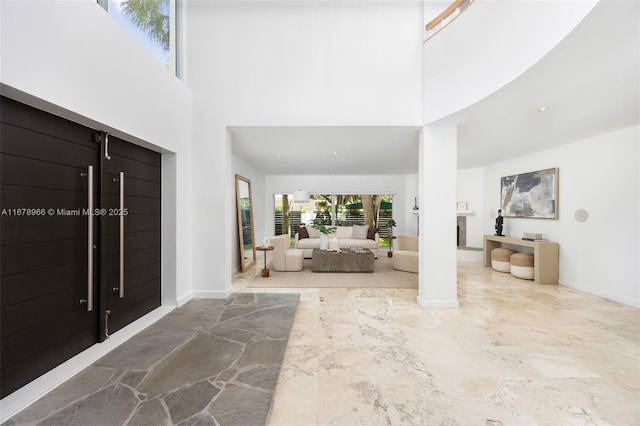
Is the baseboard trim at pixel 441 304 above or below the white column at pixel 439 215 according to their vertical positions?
below

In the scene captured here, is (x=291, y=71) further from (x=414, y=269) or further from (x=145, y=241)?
(x=414, y=269)

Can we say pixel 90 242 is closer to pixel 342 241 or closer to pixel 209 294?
pixel 209 294

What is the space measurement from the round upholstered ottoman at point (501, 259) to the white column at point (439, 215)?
285cm

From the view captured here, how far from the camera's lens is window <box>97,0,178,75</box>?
2.49 m

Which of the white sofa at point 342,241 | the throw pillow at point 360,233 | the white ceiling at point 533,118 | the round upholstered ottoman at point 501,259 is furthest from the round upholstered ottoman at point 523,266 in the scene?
the throw pillow at point 360,233

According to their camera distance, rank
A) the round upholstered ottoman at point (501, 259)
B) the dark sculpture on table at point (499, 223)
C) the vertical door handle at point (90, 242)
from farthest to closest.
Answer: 1. the dark sculpture on table at point (499, 223)
2. the round upholstered ottoman at point (501, 259)
3. the vertical door handle at point (90, 242)

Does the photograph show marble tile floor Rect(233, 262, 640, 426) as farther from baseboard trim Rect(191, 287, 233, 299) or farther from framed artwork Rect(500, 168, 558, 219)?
framed artwork Rect(500, 168, 558, 219)

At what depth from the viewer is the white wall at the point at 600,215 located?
3.61m

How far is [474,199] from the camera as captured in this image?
6.66 m

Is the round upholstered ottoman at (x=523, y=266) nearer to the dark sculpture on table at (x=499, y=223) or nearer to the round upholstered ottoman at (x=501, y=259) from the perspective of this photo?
the round upholstered ottoman at (x=501, y=259)

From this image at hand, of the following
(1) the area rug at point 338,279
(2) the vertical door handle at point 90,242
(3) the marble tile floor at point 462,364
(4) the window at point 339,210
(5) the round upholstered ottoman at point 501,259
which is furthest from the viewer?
(4) the window at point 339,210

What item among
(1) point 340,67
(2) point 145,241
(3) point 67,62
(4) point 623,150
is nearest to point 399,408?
(2) point 145,241

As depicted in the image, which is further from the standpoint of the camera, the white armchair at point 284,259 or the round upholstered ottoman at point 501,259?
the white armchair at point 284,259

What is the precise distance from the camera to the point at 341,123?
348 centimetres
